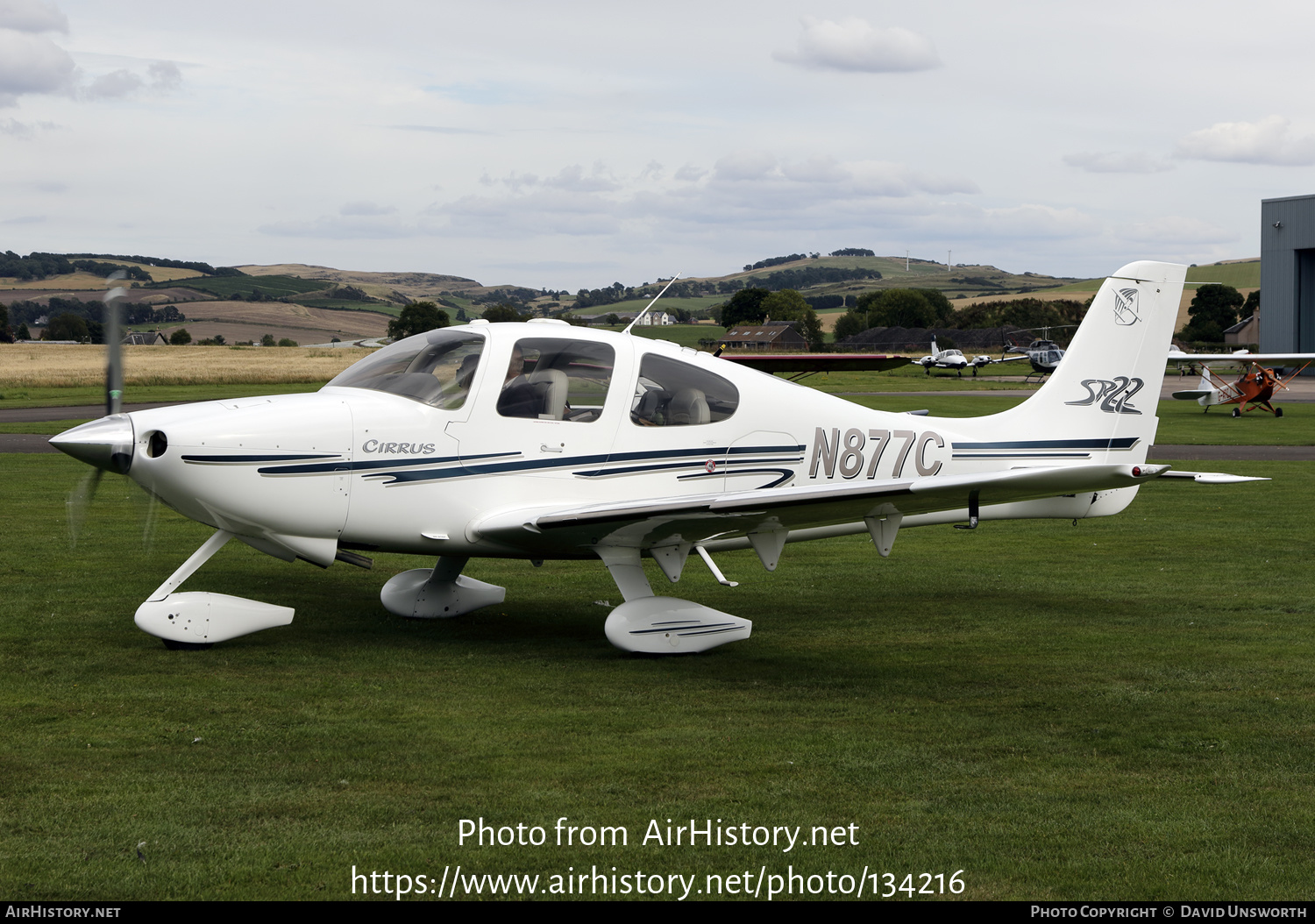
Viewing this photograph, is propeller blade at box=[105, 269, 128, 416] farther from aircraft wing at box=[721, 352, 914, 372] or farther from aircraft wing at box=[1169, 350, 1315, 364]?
aircraft wing at box=[1169, 350, 1315, 364]

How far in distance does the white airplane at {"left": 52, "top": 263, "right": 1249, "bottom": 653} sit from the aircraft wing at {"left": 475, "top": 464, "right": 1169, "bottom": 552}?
0.02 meters

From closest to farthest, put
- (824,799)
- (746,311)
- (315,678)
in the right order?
(824,799)
(315,678)
(746,311)

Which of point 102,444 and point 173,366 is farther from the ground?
point 173,366

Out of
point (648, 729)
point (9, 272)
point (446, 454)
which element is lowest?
point (648, 729)

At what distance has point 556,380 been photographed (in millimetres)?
8125

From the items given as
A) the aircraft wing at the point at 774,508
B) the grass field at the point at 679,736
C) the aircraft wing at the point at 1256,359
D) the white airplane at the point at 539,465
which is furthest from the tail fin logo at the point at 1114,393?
the aircraft wing at the point at 1256,359

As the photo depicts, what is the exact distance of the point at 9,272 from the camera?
141 m

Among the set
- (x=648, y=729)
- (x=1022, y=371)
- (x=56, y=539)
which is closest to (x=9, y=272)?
(x=1022, y=371)

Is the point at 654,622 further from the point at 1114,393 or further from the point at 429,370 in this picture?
the point at 1114,393

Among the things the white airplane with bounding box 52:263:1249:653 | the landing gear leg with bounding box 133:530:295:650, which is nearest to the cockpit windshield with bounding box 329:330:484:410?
the white airplane with bounding box 52:263:1249:653

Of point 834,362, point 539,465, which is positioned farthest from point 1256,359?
point 539,465

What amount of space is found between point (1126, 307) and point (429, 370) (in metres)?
5.53

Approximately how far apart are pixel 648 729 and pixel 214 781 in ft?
7.27
